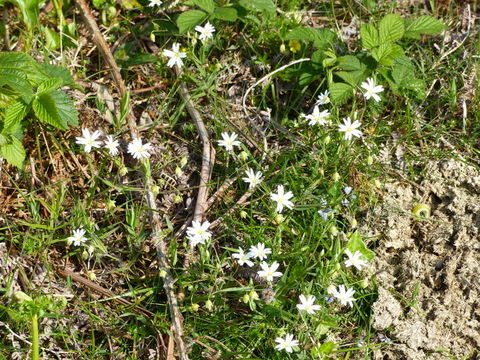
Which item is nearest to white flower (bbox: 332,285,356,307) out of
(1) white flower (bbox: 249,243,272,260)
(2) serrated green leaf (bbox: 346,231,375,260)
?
(2) serrated green leaf (bbox: 346,231,375,260)

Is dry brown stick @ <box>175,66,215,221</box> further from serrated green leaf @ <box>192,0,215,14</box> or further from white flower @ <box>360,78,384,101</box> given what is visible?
white flower @ <box>360,78,384,101</box>

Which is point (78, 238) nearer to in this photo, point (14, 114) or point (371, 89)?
point (14, 114)

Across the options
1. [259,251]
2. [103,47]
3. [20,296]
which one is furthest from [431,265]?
[103,47]

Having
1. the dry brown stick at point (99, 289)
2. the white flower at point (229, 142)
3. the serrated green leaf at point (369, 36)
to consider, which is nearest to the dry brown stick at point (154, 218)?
the dry brown stick at point (99, 289)

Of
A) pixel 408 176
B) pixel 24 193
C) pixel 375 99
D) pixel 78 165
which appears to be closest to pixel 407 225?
pixel 408 176

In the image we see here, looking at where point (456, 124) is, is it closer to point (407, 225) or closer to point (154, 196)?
point (407, 225)

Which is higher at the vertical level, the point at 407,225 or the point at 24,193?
the point at 24,193
